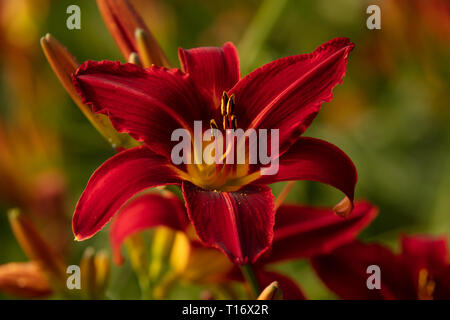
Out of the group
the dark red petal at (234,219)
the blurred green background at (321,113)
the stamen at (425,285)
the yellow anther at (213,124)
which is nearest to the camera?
the dark red petal at (234,219)

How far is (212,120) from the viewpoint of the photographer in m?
0.55

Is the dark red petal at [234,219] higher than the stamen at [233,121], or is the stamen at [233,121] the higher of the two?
the stamen at [233,121]

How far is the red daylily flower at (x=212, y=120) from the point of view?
477 millimetres

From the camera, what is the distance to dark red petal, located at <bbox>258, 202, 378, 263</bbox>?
2.13ft

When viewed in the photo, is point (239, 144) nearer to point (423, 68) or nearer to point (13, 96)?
point (423, 68)

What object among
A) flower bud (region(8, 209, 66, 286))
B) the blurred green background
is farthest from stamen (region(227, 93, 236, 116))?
the blurred green background

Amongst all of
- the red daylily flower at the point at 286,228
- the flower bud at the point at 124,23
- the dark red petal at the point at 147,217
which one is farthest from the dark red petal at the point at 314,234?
the flower bud at the point at 124,23

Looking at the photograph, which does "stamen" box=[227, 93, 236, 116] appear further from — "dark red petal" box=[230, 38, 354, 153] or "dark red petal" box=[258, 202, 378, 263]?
"dark red petal" box=[258, 202, 378, 263]

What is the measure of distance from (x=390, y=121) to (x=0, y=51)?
76 centimetres

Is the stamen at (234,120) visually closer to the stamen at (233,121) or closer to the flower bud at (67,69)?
the stamen at (233,121)

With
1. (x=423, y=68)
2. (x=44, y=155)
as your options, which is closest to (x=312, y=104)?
(x=423, y=68)

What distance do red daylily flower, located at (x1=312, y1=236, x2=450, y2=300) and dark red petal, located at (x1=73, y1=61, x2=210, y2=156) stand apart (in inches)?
9.1

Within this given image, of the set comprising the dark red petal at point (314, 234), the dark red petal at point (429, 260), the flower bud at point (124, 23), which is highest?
the flower bud at point (124, 23)

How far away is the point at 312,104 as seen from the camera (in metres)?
0.50
